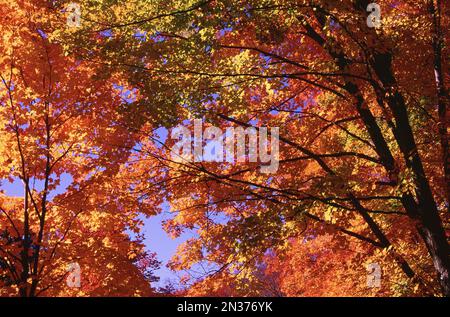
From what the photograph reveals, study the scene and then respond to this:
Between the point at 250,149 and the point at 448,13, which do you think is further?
the point at 250,149

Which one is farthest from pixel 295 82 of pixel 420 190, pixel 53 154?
pixel 53 154

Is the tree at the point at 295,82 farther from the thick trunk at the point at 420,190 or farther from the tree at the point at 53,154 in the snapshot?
the tree at the point at 53,154

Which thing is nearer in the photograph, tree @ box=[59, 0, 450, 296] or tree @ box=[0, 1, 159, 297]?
tree @ box=[59, 0, 450, 296]

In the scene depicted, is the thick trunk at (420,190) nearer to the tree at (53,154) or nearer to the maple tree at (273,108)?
the maple tree at (273,108)

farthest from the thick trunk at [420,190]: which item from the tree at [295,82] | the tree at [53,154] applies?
the tree at [53,154]

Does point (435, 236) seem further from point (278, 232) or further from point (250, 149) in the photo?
point (250, 149)

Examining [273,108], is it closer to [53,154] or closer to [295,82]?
[295,82]

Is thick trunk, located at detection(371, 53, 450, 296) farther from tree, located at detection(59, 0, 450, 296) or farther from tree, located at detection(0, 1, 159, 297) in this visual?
tree, located at detection(0, 1, 159, 297)

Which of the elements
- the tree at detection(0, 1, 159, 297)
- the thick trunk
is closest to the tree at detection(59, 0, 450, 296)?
the thick trunk

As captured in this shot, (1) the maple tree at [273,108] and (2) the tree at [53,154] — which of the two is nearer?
(1) the maple tree at [273,108]

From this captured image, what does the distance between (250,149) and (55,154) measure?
4.46m

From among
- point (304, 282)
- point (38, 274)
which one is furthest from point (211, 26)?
point (304, 282)

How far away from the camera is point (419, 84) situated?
794 cm
